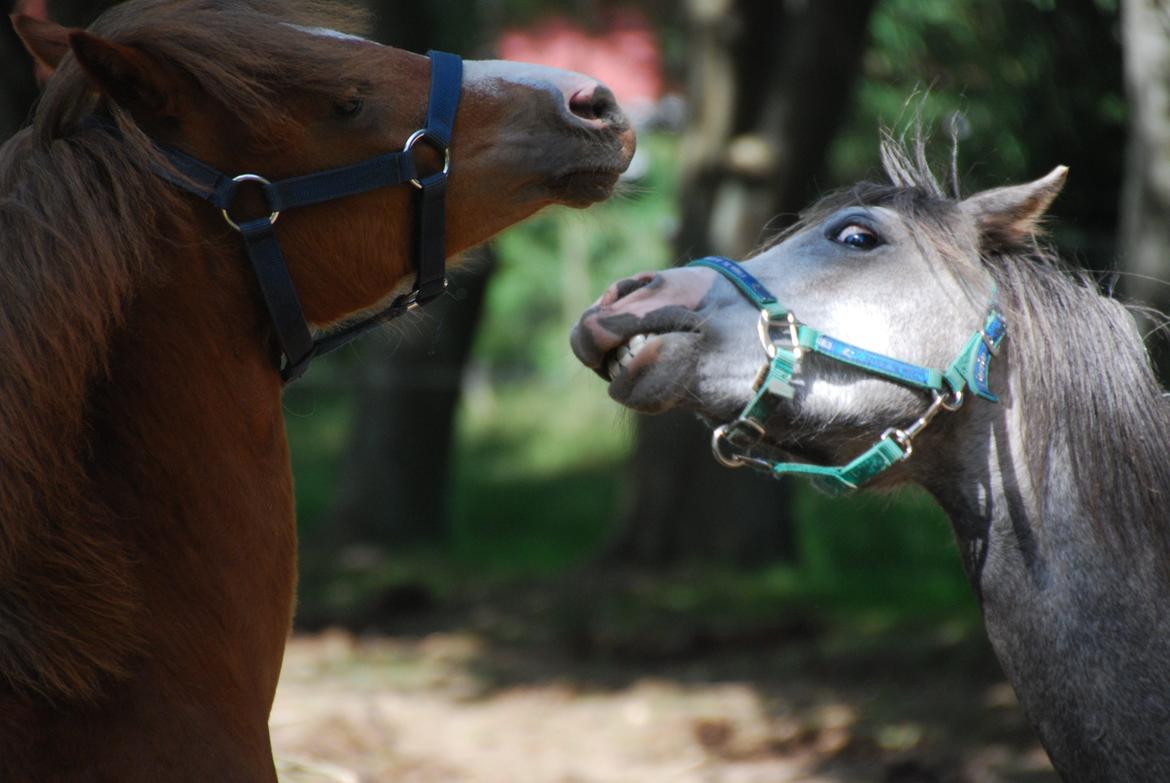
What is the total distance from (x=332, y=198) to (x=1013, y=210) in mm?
1386

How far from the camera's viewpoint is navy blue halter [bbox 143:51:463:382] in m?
2.18

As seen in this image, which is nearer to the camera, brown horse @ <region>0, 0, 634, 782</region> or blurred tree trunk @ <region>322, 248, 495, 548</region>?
brown horse @ <region>0, 0, 634, 782</region>

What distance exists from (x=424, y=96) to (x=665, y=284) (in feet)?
2.02

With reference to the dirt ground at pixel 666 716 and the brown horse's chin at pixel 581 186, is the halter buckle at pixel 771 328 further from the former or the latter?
the dirt ground at pixel 666 716

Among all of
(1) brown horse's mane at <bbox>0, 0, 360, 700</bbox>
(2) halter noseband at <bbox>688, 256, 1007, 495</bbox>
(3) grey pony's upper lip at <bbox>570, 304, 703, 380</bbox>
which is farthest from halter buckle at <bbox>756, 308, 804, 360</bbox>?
(1) brown horse's mane at <bbox>0, 0, 360, 700</bbox>

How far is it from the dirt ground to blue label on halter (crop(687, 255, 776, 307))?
2604 millimetres

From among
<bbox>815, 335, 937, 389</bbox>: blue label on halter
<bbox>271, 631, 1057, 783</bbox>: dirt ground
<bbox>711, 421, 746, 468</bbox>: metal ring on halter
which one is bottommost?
<bbox>271, 631, 1057, 783</bbox>: dirt ground

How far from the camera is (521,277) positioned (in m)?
15.1

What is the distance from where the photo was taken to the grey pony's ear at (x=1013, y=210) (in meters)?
2.51

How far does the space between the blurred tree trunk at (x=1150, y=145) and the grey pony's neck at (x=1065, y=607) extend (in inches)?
55.6

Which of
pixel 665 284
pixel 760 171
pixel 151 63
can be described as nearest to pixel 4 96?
pixel 151 63

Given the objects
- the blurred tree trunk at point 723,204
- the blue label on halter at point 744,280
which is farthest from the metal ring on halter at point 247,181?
the blurred tree trunk at point 723,204

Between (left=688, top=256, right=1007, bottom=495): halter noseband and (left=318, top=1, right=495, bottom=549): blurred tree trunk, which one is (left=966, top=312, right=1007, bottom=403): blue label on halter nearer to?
(left=688, top=256, right=1007, bottom=495): halter noseband

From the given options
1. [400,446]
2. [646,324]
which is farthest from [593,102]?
[400,446]
